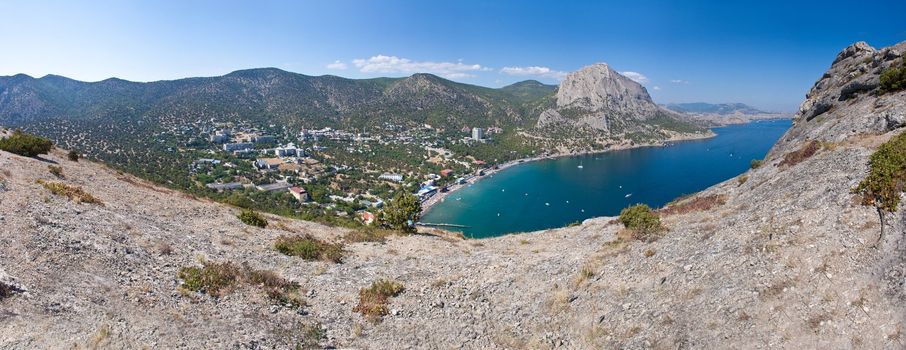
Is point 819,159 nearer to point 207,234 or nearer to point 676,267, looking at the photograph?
point 676,267

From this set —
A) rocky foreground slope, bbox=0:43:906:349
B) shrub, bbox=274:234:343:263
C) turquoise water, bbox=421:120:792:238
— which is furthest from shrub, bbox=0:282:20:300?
turquoise water, bbox=421:120:792:238

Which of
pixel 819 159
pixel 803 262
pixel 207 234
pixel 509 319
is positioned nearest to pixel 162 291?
pixel 207 234

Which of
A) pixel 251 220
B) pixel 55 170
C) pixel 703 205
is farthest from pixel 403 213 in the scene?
pixel 55 170

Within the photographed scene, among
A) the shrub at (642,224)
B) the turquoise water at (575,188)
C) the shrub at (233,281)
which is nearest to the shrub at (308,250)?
the shrub at (233,281)

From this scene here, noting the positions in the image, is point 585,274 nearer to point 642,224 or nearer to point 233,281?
point 642,224

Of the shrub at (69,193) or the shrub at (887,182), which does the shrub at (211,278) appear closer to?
the shrub at (69,193)

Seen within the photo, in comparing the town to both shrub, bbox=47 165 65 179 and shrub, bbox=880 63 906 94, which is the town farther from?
shrub, bbox=880 63 906 94
